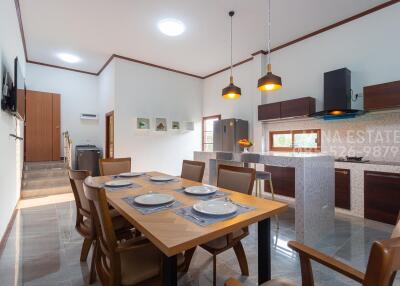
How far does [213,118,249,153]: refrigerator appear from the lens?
4.92m

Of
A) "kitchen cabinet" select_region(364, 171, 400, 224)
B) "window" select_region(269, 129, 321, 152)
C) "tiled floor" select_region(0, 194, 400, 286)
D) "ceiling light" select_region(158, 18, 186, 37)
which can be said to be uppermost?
"ceiling light" select_region(158, 18, 186, 37)

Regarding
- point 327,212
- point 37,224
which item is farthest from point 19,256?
point 327,212

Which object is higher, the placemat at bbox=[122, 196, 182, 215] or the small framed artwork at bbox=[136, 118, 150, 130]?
the small framed artwork at bbox=[136, 118, 150, 130]

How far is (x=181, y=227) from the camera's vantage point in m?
1.07

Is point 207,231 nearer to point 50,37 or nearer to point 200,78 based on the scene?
point 50,37

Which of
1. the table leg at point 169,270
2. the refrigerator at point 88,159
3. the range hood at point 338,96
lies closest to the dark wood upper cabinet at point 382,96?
the range hood at point 338,96

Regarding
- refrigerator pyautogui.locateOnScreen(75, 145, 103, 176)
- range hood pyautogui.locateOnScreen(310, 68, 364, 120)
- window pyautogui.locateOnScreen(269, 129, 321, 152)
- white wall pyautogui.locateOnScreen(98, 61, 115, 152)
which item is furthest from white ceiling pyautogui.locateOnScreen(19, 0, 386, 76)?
refrigerator pyautogui.locateOnScreen(75, 145, 103, 176)

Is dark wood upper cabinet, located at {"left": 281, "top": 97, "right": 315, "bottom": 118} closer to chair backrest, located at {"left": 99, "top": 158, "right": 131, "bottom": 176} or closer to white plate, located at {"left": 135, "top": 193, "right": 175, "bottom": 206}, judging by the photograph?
chair backrest, located at {"left": 99, "top": 158, "right": 131, "bottom": 176}

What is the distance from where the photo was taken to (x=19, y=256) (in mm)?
2143

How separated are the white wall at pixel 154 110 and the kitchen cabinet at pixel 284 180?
273 cm

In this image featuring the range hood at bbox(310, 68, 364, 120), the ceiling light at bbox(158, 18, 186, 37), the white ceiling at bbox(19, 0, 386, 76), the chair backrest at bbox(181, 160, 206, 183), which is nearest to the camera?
the chair backrest at bbox(181, 160, 206, 183)

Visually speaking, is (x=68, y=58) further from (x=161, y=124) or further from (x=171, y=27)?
(x=171, y=27)

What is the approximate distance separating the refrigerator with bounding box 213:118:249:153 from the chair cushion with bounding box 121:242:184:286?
12.4 ft

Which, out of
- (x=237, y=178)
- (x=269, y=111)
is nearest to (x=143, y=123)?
(x=269, y=111)
